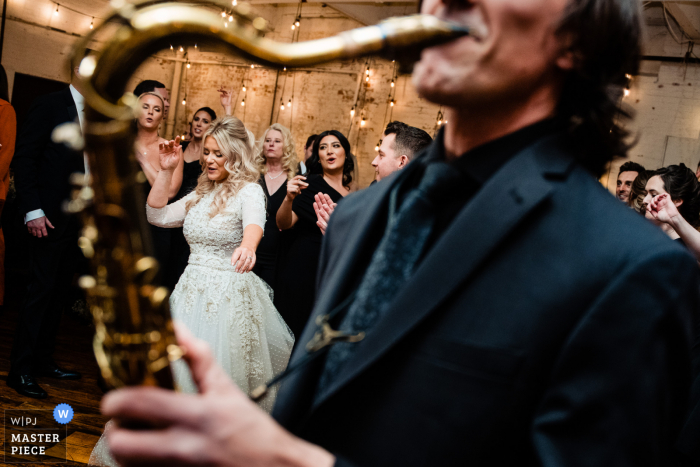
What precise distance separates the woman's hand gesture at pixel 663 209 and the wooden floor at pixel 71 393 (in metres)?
3.52

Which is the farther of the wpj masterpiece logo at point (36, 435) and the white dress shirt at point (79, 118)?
the white dress shirt at point (79, 118)

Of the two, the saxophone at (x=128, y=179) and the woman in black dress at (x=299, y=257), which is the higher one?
the saxophone at (x=128, y=179)

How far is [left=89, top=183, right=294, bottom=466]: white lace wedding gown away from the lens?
9.56ft

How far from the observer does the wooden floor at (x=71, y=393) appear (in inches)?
114

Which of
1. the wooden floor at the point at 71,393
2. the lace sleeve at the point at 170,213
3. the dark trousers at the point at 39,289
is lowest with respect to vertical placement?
the wooden floor at the point at 71,393

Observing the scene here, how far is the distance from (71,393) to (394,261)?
3511 mm

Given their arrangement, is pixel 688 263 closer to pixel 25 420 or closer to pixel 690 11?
pixel 25 420

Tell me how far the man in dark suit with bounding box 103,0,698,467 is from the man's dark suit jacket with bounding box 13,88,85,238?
3.02m

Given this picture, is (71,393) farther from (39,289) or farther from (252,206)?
(252,206)

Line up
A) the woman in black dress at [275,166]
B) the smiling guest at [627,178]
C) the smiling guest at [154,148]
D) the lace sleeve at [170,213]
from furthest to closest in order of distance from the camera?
the smiling guest at [627,178] → the woman in black dress at [275,166] → the smiling guest at [154,148] → the lace sleeve at [170,213]

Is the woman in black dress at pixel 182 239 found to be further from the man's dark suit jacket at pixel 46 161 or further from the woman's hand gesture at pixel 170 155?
the man's dark suit jacket at pixel 46 161

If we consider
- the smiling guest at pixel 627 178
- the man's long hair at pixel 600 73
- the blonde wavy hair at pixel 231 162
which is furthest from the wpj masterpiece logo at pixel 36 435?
the smiling guest at pixel 627 178

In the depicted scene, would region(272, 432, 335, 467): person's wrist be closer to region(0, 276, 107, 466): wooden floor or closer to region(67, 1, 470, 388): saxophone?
region(67, 1, 470, 388): saxophone

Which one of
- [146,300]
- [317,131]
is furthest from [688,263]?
[317,131]
